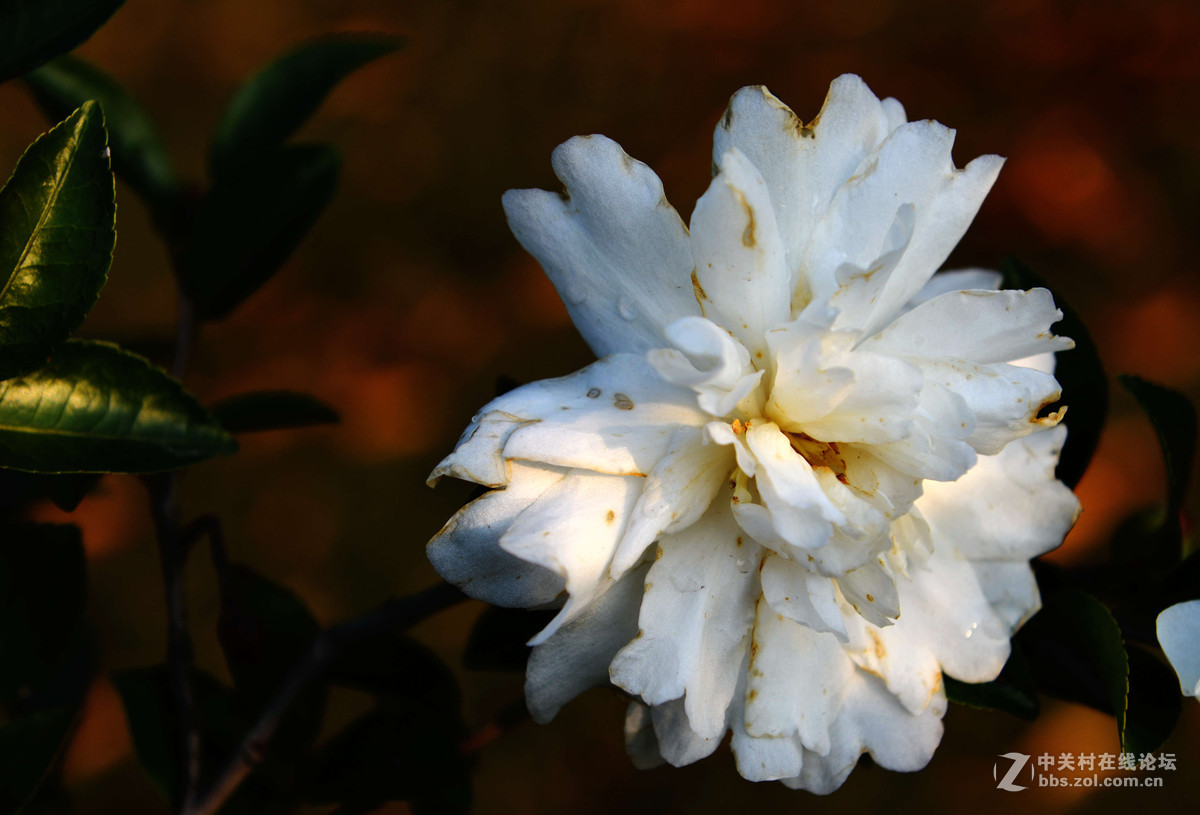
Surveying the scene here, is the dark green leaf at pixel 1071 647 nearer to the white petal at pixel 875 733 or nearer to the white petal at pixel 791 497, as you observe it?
the white petal at pixel 875 733

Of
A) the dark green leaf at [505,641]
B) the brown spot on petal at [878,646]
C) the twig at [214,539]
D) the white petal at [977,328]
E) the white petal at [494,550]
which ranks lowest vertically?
the dark green leaf at [505,641]

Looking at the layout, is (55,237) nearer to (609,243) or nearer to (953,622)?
(609,243)

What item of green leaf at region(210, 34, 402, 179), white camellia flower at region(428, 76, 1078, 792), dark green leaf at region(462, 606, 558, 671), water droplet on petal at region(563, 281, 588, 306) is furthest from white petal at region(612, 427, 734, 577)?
green leaf at region(210, 34, 402, 179)

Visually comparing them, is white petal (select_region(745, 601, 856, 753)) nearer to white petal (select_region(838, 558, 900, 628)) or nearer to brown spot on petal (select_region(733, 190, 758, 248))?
white petal (select_region(838, 558, 900, 628))

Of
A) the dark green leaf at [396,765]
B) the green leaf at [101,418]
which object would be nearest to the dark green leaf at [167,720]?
the dark green leaf at [396,765]

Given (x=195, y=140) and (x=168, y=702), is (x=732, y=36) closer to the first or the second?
(x=195, y=140)
